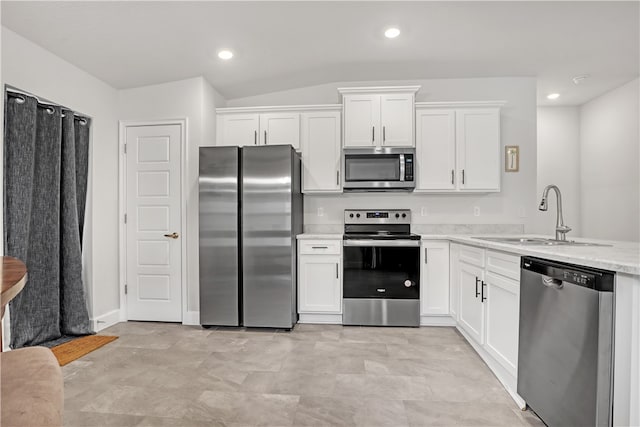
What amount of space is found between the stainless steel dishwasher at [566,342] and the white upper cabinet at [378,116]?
2059 millimetres

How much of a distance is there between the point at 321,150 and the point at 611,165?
11.7 feet

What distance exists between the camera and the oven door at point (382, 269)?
11.3 feet

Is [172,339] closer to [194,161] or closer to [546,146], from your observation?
[194,161]

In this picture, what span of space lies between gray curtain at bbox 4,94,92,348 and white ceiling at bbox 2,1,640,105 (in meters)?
0.65

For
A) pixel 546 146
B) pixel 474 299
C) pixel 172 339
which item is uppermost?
pixel 546 146

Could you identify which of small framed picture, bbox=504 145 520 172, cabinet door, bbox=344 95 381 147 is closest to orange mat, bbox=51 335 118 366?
cabinet door, bbox=344 95 381 147

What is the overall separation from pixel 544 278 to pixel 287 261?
7.12 ft

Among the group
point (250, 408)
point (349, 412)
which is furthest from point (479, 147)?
point (250, 408)

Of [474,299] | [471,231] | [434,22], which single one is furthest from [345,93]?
[474,299]

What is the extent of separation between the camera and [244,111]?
3873mm

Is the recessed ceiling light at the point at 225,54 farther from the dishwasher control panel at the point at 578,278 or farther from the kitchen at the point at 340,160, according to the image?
the dishwasher control panel at the point at 578,278

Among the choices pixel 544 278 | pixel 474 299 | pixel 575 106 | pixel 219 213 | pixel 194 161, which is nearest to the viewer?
pixel 544 278

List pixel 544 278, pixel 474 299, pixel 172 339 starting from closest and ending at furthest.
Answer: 1. pixel 544 278
2. pixel 474 299
3. pixel 172 339

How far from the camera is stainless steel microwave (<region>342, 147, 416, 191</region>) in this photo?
12.0 feet
